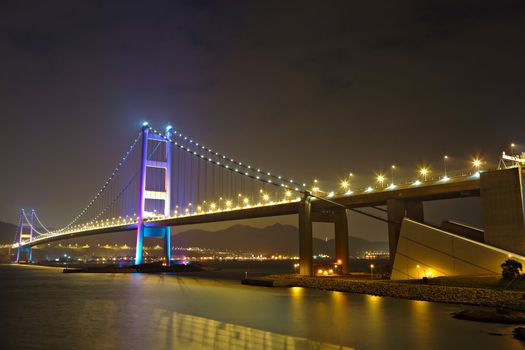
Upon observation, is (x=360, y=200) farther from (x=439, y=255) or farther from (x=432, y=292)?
(x=432, y=292)

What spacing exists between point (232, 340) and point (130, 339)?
3336 millimetres

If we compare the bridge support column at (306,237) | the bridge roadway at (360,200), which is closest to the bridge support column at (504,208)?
the bridge roadway at (360,200)

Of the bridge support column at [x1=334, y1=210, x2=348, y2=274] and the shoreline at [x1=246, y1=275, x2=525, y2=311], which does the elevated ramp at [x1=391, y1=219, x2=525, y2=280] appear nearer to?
the shoreline at [x1=246, y1=275, x2=525, y2=311]

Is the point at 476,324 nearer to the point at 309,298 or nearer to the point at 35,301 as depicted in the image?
the point at 309,298

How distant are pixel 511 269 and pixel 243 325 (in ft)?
47.8

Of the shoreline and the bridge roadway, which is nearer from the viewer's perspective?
the shoreline

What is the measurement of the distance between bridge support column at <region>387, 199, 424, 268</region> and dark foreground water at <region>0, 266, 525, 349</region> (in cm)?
713

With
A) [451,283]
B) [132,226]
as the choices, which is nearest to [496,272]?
[451,283]

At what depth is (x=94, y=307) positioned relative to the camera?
26.3 metres

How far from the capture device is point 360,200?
1540 inches

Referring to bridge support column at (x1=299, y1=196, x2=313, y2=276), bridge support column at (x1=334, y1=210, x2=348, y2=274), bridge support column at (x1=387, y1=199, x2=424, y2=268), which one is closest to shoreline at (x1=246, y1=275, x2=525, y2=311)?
bridge support column at (x1=387, y1=199, x2=424, y2=268)

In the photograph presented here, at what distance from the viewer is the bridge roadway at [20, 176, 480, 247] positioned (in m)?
31.6

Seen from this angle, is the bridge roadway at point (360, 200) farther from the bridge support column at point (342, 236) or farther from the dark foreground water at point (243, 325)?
the dark foreground water at point (243, 325)

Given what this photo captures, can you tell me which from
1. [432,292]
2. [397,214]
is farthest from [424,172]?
[432,292]
